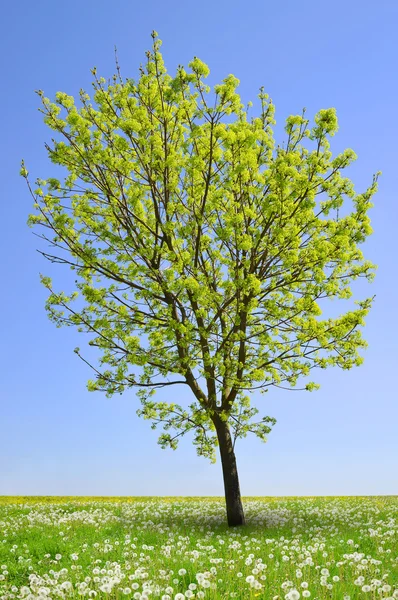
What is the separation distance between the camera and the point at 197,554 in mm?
8898

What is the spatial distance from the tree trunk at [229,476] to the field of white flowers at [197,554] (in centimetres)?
46

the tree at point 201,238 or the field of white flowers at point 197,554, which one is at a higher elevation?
the tree at point 201,238

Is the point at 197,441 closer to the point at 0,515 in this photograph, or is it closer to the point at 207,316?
the point at 207,316

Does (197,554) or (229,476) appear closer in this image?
(197,554)

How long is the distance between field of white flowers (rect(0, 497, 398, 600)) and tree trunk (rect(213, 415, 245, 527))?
0.46 meters

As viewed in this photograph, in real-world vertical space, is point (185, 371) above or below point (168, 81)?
below

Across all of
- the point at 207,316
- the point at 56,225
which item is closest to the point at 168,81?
the point at 56,225

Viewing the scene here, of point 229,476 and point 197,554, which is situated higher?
point 229,476

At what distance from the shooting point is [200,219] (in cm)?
1546

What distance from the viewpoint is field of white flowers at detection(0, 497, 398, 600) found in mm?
7707

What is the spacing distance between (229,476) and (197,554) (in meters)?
8.07

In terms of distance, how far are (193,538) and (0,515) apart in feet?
30.8

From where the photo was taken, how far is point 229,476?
1681 cm

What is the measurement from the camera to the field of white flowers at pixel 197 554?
7.71 m
